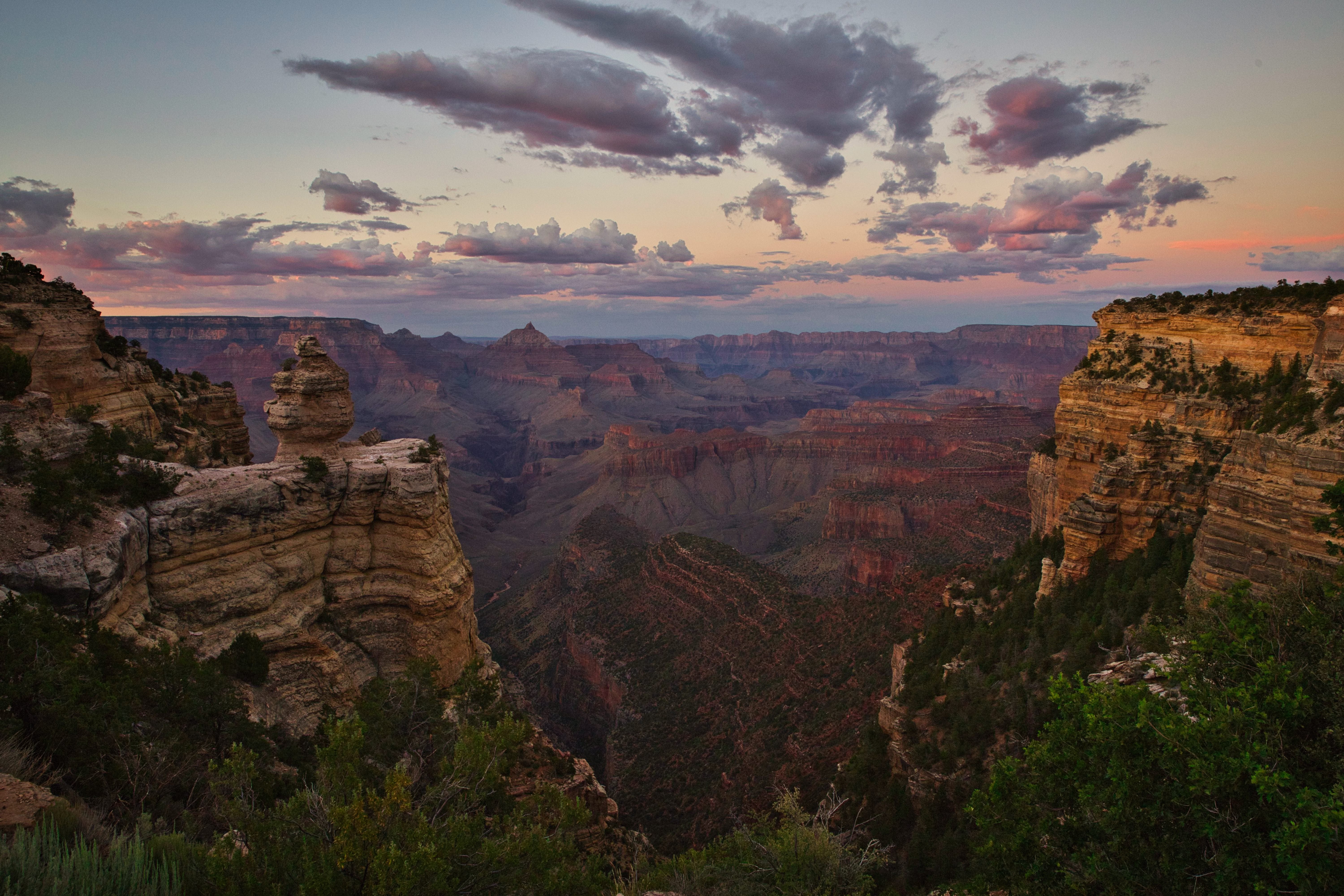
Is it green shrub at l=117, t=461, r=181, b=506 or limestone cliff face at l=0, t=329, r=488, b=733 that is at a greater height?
green shrub at l=117, t=461, r=181, b=506

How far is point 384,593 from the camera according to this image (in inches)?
865

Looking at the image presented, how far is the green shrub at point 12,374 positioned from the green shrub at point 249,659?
9759 millimetres

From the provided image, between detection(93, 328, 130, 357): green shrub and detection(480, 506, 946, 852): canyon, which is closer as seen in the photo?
detection(93, 328, 130, 357): green shrub

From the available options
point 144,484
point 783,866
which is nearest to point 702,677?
point 783,866

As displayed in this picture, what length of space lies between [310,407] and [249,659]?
1003 cm

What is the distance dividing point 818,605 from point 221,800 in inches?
1558

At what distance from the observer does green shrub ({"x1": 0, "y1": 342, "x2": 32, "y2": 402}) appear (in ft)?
60.7

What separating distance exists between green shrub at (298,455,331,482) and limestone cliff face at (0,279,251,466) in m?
5.86

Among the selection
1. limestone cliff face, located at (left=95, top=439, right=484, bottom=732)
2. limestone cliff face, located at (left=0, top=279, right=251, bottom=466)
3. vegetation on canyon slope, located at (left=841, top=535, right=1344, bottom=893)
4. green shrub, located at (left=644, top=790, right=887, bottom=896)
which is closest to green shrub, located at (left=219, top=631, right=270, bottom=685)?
limestone cliff face, located at (left=95, top=439, right=484, bottom=732)

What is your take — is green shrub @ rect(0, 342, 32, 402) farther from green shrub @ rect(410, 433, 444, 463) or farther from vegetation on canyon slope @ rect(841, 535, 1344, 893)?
vegetation on canyon slope @ rect(841, 535, 1344, 893)

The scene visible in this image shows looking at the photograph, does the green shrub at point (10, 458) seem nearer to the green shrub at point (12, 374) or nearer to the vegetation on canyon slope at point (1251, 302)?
the green shrub at point (12, 374)

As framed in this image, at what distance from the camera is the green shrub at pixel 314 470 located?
21094 mm

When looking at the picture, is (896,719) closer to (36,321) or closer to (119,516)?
(119,516)

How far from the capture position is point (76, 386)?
76.8 ft
